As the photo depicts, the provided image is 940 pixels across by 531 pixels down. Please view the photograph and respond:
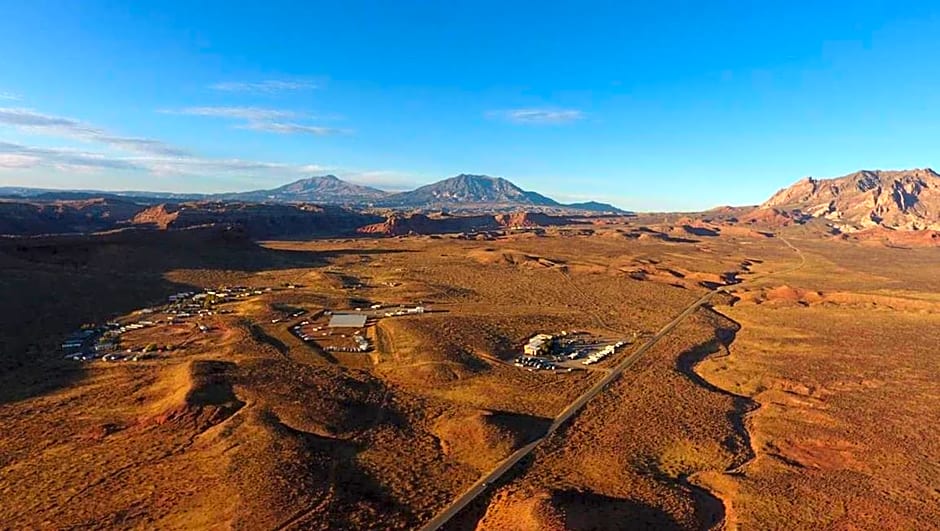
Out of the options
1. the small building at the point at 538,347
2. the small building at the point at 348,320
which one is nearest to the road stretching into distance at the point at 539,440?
the small building at the point at 538,347

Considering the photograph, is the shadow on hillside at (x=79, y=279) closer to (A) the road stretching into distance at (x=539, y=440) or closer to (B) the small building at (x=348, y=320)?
(B) the small building at (x=348, y=320)

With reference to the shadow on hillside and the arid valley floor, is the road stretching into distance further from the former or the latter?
the shadow on hillside

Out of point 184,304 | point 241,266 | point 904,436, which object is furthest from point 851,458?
point 241,266

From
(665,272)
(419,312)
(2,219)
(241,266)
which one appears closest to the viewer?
(419,312)

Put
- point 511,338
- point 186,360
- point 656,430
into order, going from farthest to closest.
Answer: point 511,338
point 186,360
point 656,430

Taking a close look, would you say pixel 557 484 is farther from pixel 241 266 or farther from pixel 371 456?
pixel 241 266

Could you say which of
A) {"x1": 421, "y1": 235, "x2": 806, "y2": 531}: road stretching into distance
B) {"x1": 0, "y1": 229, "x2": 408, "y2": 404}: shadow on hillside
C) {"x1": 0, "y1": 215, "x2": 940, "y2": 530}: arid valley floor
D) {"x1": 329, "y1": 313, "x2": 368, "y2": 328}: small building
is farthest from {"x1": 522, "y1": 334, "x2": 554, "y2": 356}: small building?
{"x1": 0, "y1": 229, "x2": 408, "y2": 404}: shadow on hillside

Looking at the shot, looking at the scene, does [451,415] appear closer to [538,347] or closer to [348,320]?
[538,347]

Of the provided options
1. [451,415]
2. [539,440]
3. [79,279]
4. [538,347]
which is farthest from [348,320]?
[79,279]
